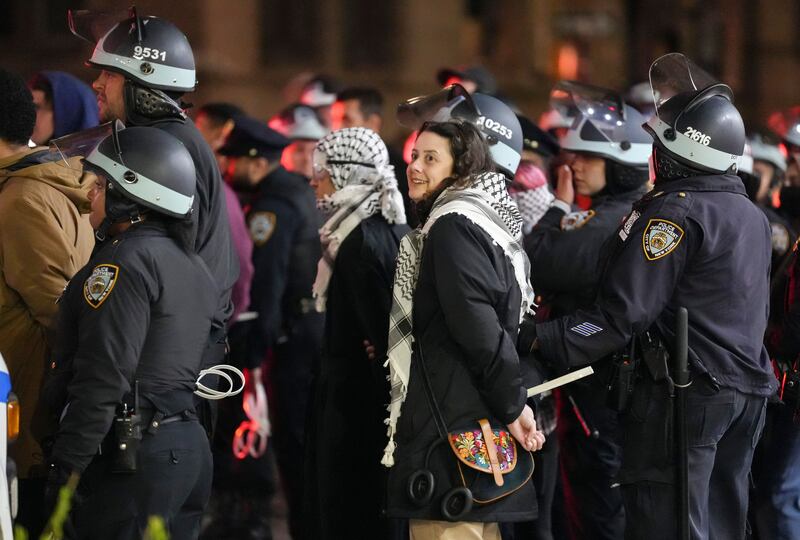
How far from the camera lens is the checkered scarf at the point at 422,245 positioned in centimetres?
548

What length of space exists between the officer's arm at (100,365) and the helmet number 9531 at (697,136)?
225 centimetres

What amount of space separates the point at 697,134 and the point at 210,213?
1.99 metres

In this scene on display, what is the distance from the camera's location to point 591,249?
22.1 ft

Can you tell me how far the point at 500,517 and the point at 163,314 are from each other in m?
1.44

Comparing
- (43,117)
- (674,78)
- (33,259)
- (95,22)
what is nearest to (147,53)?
(95,22)

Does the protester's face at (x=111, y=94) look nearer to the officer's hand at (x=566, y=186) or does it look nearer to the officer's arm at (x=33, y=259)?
the officer's arm at (x=33, y=259)

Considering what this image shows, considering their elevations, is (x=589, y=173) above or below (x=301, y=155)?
above

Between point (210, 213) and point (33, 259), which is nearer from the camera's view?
point (33, 259)

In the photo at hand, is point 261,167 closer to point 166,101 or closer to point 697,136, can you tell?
point 166,101

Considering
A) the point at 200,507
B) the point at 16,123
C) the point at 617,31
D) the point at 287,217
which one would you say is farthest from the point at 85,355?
the point at 617,31

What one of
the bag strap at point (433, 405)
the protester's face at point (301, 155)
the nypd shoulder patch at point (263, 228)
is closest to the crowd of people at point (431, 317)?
the bag strap at point (433, 405)

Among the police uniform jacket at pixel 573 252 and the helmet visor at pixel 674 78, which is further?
the police uniform jacket at pixel 573 252

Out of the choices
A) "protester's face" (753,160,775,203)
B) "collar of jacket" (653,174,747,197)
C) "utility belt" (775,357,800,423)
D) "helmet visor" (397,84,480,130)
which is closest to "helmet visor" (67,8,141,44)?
"helmet visor" (397,84,480,130)

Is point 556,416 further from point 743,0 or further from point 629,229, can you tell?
point 743,0
